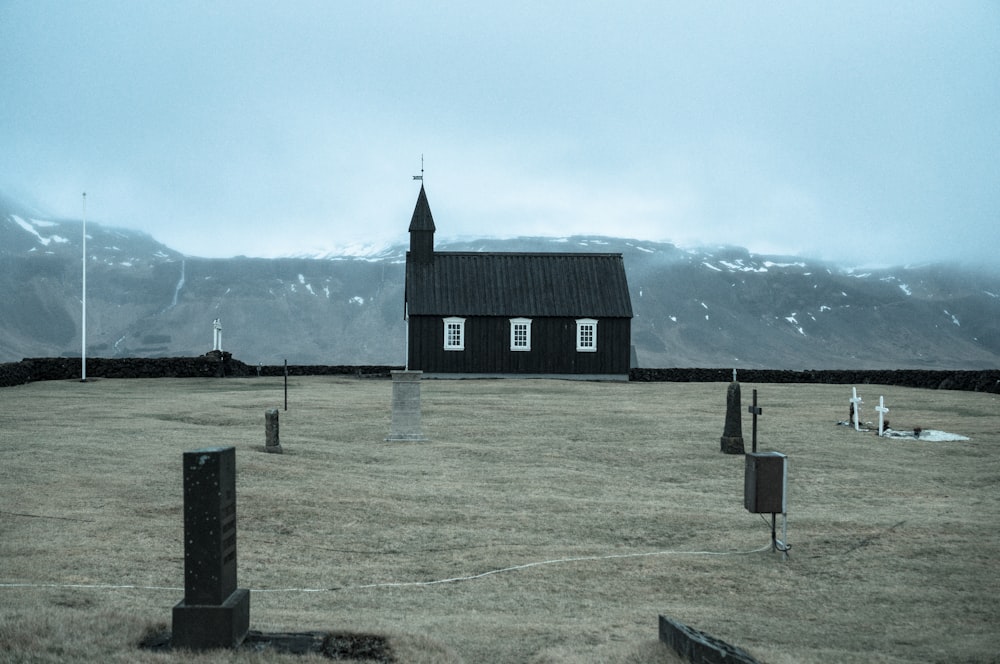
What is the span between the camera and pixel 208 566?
6.23m

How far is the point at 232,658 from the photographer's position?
5902 mm

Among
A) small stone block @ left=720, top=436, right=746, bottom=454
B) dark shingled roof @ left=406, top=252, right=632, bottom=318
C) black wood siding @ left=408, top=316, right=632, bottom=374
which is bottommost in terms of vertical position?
small stone block @ left=720, top=436, right=746, bottom=454

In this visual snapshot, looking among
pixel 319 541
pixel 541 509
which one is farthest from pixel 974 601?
pixel 319 541

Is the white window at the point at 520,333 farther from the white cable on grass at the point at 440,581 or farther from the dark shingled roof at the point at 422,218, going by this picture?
the white cable on grass at the point at 440,581

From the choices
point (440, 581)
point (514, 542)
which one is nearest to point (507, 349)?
point (514, 542)

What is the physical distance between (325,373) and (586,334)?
16.8 metres

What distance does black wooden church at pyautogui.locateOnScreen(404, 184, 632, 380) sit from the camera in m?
47.4

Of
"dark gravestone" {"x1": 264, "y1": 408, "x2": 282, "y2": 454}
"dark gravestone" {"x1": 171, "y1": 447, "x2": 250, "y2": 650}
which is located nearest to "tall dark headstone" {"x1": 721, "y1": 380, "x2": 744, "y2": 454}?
"dark gravestone" {"x1": 264, "y1": 408, "x2": 282, "y2": 454}

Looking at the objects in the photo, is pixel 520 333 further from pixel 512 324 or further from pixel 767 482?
pixel 767 482

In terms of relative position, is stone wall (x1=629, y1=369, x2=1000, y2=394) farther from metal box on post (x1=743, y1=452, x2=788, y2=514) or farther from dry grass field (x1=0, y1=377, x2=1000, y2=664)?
metal box on post (x1=743, y1=452, x2=788, y2=514)

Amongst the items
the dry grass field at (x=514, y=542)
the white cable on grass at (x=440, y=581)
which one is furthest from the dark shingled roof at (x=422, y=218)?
the white cable on grass at (x=440, y=581)

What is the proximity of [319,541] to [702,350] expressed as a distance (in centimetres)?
16020

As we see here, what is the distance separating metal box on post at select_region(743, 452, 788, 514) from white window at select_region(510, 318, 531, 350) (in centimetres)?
3681

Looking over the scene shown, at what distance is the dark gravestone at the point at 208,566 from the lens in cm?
611
